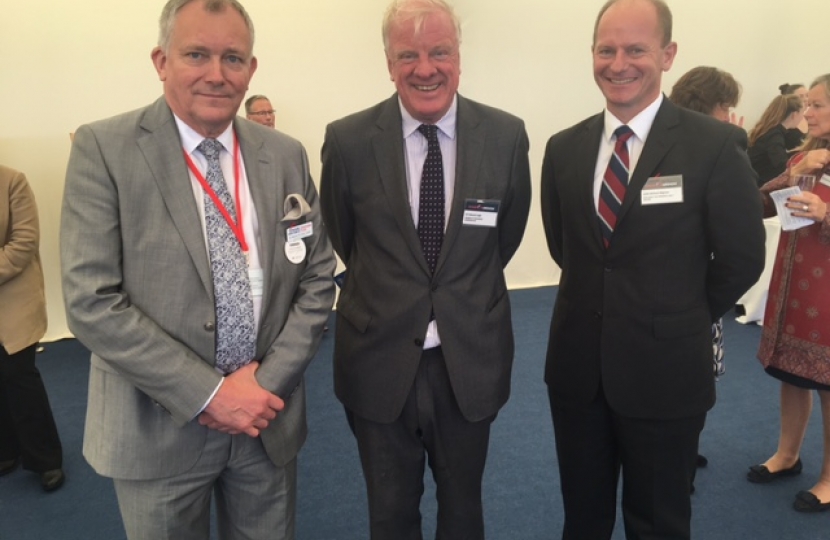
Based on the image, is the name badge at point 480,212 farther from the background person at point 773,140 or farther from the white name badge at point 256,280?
the background person at point 773,140

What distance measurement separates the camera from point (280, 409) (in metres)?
1.54

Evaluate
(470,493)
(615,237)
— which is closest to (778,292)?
(615,237)

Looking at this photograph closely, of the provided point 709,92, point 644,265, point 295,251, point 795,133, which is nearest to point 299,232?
point 295,251

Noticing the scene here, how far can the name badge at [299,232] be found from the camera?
1573 millimetres

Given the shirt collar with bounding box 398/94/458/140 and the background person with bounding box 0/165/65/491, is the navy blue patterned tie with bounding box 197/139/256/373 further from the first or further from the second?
the background person with bounding box 0/165/65/491

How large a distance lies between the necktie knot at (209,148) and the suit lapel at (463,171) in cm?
64

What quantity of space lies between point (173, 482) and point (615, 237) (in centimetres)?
138

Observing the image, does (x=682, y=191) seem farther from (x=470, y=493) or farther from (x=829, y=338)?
(x=829, y=338)

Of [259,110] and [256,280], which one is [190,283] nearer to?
[256,280]

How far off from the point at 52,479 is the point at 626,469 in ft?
8.83

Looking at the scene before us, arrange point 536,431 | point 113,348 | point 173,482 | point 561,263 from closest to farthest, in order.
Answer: point 113,348 < point 173,482 < point 561,263 < point 536,431

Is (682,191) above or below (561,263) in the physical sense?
above

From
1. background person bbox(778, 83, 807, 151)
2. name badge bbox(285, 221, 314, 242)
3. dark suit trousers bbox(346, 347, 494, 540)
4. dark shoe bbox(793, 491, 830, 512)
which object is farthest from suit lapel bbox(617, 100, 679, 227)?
background person bbox(778, 83, 807, 151)

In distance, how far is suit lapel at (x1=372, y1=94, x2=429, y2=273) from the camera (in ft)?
5.57
